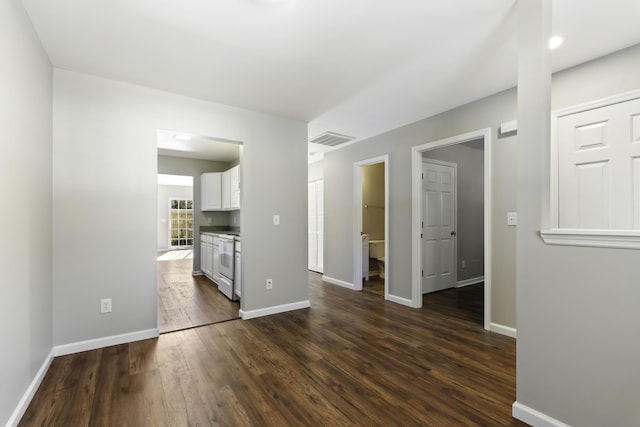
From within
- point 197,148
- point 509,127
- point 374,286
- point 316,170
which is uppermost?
point 197,148

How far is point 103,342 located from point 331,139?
146 inches

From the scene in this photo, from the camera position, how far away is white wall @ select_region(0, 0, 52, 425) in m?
1.46

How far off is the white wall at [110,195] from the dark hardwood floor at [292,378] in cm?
36

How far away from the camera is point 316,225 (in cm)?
622

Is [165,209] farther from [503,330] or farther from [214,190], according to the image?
[503,330]

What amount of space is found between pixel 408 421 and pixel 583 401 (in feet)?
2.86

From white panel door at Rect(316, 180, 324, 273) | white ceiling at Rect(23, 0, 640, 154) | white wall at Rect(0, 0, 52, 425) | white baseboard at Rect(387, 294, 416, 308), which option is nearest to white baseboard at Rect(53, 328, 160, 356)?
white wall at Rect(0, 0, 52, 425)

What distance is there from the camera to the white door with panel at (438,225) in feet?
13.8

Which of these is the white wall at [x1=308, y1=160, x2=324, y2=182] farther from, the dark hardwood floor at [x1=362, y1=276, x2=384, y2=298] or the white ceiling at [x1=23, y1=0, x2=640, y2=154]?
the white ceiling at [x1=23, y1=0, x2=640, y2=154]

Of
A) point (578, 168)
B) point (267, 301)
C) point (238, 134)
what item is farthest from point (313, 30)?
point (267, 301)

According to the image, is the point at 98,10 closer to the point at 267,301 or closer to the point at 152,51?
the point at 152,51

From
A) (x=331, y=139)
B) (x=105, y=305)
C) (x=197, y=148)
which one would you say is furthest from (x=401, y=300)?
(x=197, y=148)

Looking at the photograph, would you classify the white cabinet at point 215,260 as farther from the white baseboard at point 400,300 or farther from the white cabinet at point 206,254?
the white baseboard at point 400,300

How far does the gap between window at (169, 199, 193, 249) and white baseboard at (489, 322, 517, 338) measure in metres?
10.2
